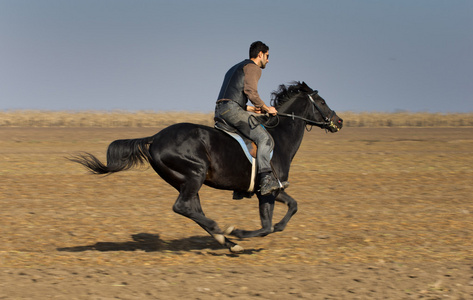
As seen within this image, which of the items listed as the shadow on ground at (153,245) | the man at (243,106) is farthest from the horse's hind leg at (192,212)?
the man at (243,106)

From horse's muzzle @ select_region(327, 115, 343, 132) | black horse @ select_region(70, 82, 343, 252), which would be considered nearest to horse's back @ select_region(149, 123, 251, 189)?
black horse @ select_region(70, 82, 343, 252)

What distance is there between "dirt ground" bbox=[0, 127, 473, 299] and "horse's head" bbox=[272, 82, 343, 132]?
1.94 meters

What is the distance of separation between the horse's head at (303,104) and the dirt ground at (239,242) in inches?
76.2

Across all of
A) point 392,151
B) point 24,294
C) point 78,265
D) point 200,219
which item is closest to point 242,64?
point 200,219

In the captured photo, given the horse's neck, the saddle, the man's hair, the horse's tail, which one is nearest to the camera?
the horse's tail

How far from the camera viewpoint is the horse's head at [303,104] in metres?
9.47

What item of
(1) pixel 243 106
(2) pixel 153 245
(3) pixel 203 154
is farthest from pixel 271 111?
(2) pixel 153 245

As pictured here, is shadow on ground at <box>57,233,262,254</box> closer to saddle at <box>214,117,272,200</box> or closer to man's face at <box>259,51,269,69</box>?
saddle at <box>214,117,272,200</box>

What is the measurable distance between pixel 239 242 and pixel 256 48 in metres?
3.08

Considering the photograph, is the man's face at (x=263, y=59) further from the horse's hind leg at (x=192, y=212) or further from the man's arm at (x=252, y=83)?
the horse's hind leg at (x=192, y=212)

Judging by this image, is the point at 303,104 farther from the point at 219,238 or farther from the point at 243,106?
the point at 219,238

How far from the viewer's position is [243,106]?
8.86m

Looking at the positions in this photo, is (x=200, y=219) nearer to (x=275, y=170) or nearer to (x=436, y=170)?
(x=275, y=170)

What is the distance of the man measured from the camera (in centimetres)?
864
